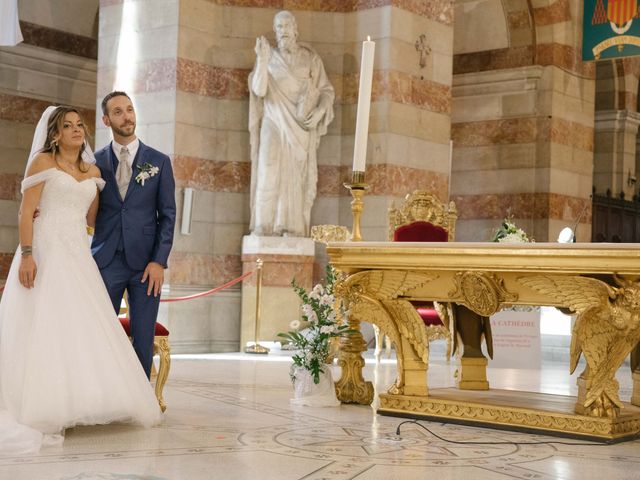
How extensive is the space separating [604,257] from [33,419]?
2.98 metres

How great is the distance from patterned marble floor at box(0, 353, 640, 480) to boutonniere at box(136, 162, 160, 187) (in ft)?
4.46

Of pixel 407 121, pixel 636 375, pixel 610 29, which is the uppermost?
pixel 610 29

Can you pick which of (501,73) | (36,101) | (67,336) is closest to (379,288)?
(67,336)

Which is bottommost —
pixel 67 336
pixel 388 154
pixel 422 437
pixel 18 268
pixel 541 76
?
pixel 422 437

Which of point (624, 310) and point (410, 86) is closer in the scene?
point (624, 310)

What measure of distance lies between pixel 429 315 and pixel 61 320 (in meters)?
4.76

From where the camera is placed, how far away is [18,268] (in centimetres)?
545

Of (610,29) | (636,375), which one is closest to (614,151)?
(610,29)

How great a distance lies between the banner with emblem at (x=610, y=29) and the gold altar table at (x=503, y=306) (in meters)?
8.89

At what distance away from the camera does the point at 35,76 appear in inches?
566

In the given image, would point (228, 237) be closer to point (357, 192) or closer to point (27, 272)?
point (357, 192)

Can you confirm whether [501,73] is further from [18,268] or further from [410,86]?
[18,268]

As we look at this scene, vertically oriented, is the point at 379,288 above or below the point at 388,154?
below

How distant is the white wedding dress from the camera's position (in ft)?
16.9
